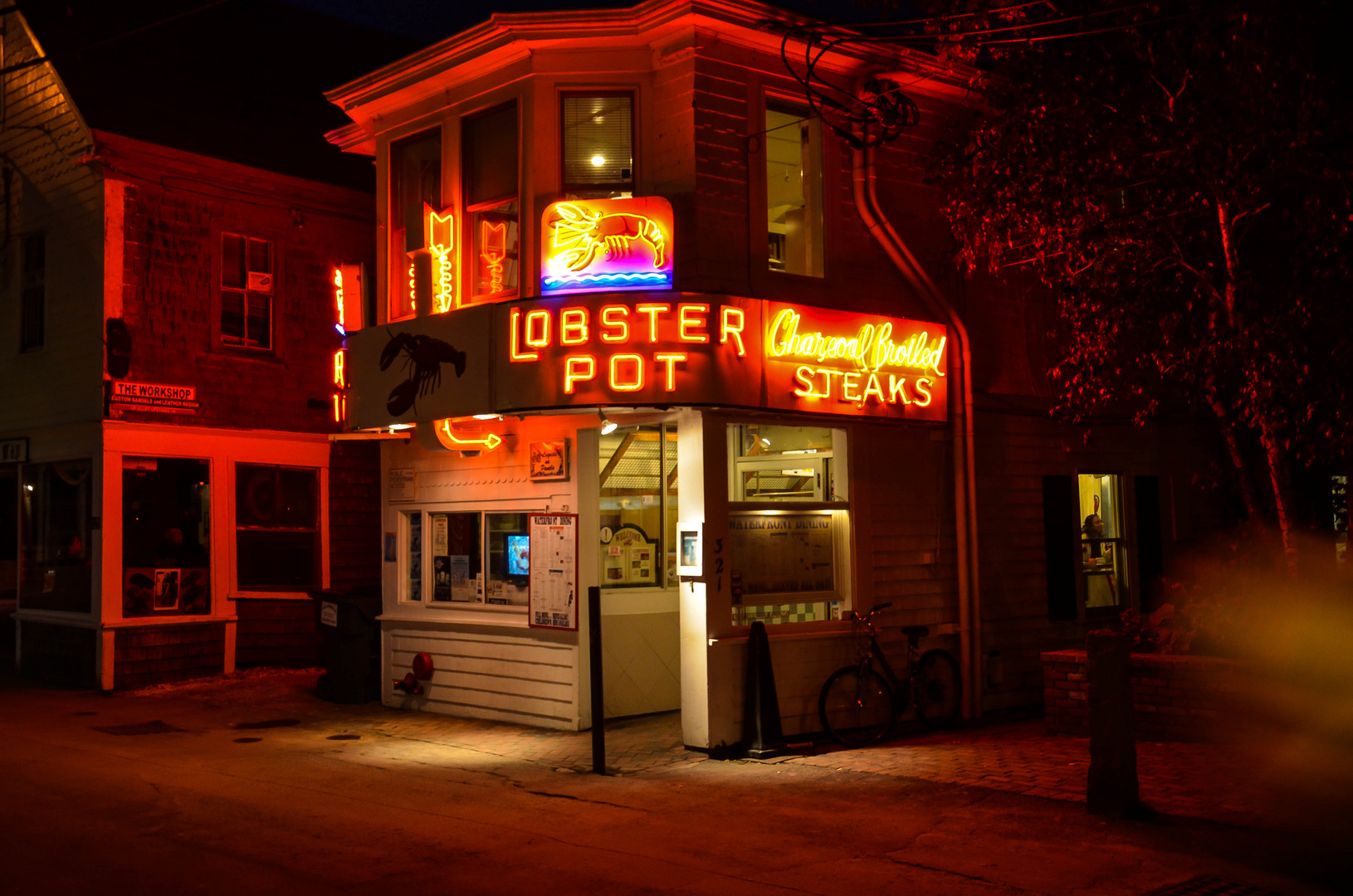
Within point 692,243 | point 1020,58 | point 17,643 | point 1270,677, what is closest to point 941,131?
point 1020,58

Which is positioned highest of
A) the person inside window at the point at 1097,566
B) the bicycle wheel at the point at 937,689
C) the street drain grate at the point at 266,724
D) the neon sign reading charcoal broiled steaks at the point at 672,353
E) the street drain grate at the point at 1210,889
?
the neon sign reading charcoal broiled steaks at the point at 672,353

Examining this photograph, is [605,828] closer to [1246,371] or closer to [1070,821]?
[1070,821]

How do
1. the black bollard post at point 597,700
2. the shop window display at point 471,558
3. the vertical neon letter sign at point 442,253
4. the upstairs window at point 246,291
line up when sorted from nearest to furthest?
the black bollard post at point 597,700 < the vertical neon letter sign at point 442,253 < the shop window display at point 471,558 < the upstairs window at point 246,291

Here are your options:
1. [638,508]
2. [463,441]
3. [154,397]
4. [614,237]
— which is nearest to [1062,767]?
[638,508]

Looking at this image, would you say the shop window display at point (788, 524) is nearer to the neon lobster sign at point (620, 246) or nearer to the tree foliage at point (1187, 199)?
the neon lobster sign at point (620, 246)

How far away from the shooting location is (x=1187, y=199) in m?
11.6

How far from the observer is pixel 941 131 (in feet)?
44.5

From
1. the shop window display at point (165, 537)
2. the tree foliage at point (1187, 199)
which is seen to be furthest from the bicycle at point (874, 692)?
the shop window display at point (165, 537)

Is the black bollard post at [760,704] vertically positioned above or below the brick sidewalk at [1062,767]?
above

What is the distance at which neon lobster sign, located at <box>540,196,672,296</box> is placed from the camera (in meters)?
10.9

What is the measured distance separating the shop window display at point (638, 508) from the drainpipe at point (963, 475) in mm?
3068

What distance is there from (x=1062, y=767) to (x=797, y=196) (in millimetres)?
6049

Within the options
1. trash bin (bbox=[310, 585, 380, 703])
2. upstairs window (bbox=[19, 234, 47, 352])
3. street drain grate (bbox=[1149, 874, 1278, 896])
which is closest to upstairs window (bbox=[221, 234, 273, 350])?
upstairs window (bbox=[19, 234, 47, 352])

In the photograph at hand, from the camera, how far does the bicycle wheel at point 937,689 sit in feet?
40.2
